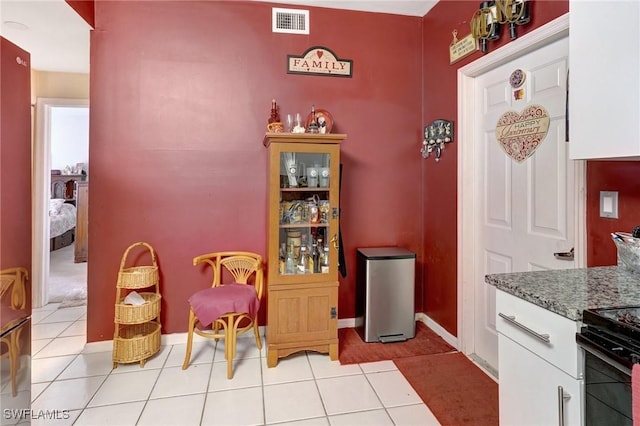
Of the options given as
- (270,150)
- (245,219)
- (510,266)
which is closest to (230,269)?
(245,219)

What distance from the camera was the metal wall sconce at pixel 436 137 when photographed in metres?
2.72

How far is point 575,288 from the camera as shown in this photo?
3.99ft

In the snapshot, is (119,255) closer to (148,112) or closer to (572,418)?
(148,112)

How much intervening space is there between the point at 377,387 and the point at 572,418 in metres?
1.33

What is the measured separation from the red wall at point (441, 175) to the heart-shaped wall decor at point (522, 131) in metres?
0.39

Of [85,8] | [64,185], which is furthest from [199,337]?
[64,185]

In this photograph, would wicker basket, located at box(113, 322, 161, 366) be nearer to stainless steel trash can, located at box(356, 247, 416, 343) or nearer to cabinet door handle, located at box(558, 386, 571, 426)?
stainless steel trash can, located at box(356, 247, 416, 343)

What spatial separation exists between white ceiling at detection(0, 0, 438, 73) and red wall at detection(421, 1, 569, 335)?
13.1 inches

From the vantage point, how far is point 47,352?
2.60m

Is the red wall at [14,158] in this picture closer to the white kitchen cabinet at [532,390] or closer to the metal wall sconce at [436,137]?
the white kitchen cabinet at [532,390]

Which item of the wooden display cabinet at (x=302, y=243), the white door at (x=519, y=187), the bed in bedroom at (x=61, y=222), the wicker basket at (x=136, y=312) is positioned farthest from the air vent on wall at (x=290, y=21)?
the bed in bedroom at (x=61, y=222)

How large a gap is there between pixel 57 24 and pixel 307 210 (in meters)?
2.38

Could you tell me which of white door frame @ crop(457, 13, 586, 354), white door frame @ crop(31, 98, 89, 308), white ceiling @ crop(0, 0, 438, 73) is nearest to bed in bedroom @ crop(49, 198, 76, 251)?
white door frame @ crop(31, 98, 89, 308)

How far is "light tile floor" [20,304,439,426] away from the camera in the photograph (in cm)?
189
